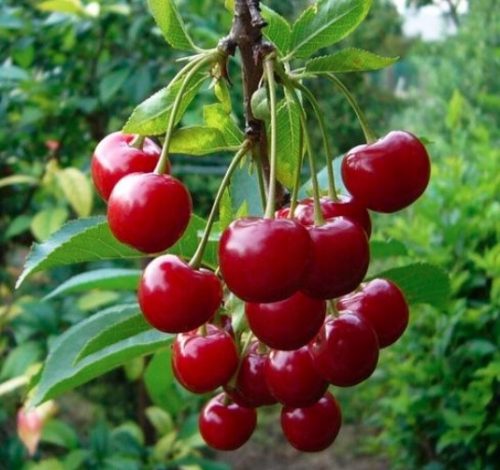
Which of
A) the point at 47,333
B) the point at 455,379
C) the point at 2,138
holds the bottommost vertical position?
the point at 455,379

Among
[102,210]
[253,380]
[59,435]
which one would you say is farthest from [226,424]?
[102,210]

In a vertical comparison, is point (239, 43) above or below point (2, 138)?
above

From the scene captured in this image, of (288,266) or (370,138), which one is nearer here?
(288,266)

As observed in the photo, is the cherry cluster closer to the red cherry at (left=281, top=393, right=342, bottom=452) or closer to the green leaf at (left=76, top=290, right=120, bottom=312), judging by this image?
the red cherry at (left=281, top=393, right=342, bottom=452)

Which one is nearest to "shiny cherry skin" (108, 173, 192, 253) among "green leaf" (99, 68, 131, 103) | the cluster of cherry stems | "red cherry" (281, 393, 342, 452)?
the cluster of cherry stems

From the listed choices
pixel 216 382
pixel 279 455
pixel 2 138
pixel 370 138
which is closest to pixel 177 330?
pixel 216 382

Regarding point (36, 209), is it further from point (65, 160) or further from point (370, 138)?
point (370, 138)

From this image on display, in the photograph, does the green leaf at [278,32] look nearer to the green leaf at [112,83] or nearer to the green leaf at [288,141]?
the green leaf at [288,141]

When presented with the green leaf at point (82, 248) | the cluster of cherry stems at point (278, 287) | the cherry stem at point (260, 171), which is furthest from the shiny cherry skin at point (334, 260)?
the green leaf at point (82, 248)
